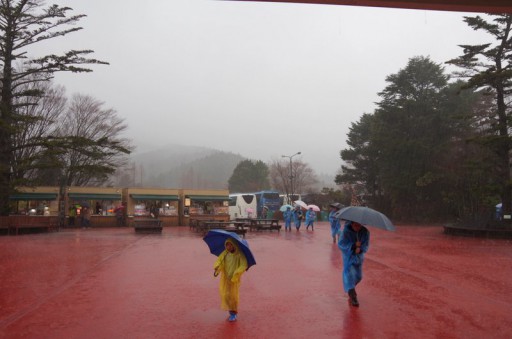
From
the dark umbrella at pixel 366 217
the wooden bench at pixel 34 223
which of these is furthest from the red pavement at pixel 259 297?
the wooden bench at pixel 34 223

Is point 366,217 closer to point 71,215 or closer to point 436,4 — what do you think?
point 436,4

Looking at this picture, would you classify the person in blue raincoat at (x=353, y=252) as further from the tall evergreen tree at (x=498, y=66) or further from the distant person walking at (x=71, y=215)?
the distant person walking at (x=71, y=215)

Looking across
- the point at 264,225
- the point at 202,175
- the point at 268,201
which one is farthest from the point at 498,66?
the point at 202,175

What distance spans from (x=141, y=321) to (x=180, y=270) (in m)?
4.70

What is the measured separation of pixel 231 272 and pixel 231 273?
0.01m

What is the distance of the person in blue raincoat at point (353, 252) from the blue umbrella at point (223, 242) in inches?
72.7

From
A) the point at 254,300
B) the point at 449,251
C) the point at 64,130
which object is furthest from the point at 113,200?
the point at 254,300

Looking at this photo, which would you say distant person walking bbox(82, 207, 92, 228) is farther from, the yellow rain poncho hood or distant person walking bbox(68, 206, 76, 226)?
the yellow rain poncho hood

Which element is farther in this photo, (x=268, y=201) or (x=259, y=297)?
(x=268, y=201)

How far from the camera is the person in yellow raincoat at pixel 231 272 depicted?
6.38 meters

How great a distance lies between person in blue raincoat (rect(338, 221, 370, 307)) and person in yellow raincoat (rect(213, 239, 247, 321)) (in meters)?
1.99

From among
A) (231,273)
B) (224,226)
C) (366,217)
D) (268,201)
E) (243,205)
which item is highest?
(268,201)

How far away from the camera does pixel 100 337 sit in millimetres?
5594

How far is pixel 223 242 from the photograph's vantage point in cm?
670
